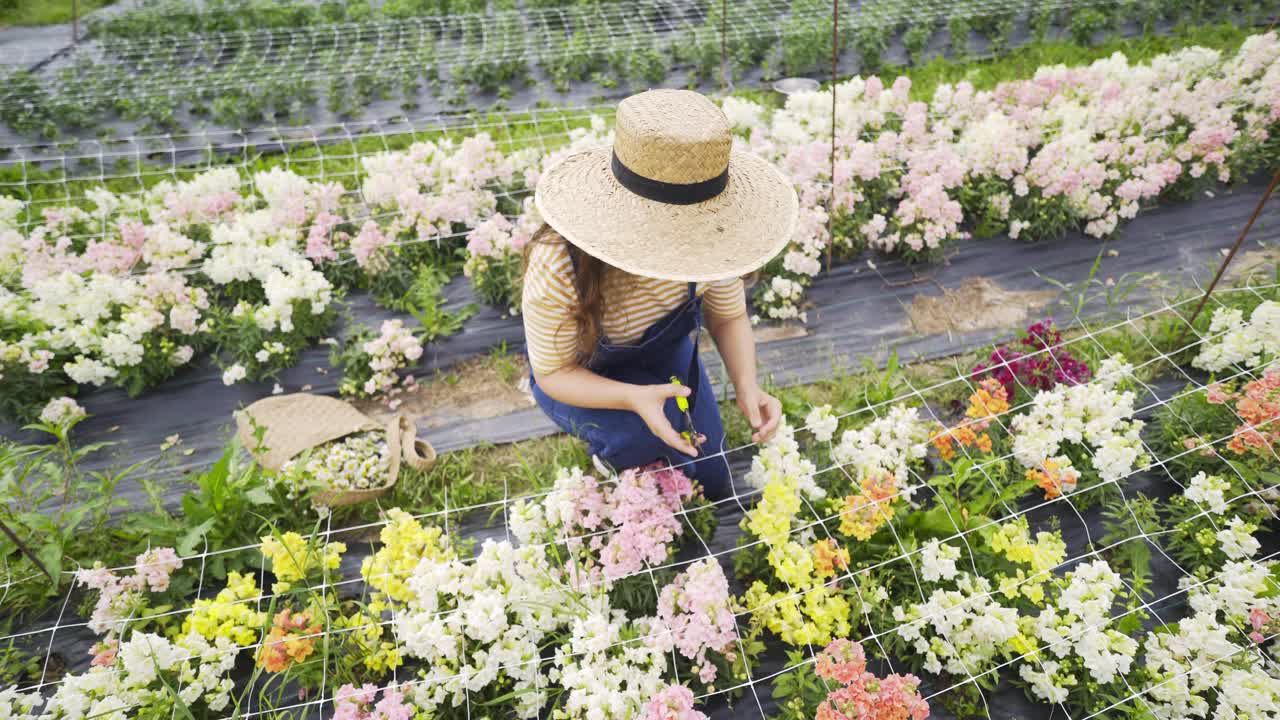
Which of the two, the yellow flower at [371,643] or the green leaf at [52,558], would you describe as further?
the green leaf at [52,558]

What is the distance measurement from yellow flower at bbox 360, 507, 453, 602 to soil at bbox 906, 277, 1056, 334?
264 cm

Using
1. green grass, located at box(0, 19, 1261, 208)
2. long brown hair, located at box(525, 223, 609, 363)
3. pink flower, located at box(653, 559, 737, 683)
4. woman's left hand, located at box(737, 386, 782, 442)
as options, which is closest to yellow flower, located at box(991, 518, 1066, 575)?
woman's left hand, located at box(737, 386, 782, 442)

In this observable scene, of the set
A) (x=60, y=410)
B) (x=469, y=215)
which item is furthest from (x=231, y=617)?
(x=469, y=215)

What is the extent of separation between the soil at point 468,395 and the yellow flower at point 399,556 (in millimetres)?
1030

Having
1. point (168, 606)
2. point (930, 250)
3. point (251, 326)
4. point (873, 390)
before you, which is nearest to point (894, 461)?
point (873, 390)

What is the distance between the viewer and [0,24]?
6664 mm

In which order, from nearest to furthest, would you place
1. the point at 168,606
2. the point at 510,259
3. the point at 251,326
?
1. the point at 168,606
2. the point at 251,326
3. the point at 510,259

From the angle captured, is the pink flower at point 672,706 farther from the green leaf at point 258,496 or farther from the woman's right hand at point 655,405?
the green leaf at point 258,496

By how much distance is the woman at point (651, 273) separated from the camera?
175cm

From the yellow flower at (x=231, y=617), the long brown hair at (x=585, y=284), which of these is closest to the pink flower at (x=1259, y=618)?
the long brown hair at (x=585, y=284)

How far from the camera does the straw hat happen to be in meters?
1.71

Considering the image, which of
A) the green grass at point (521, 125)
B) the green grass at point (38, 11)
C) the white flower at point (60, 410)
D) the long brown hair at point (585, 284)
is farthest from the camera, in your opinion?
the green grass at point (38, 11)

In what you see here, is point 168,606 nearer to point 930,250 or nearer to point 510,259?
point 510,259

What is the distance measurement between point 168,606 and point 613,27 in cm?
589
